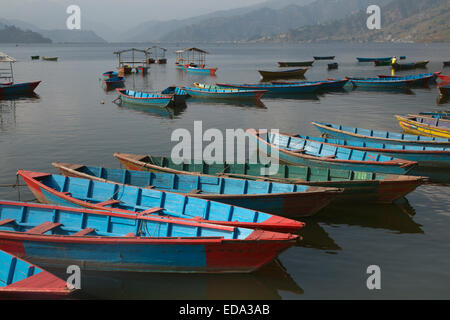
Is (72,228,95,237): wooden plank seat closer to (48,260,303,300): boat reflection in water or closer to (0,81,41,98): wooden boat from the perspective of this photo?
(48,260,303,300): boat reflection in water

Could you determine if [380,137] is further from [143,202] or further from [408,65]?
[408,65]

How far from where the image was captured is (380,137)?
79.6 feet

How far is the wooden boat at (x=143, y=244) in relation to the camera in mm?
11641

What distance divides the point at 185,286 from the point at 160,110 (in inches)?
1216

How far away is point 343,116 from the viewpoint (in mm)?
38688

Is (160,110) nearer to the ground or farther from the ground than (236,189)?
farther from the ground

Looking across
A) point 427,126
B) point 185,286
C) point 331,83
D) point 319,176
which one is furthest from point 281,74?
point 185,286

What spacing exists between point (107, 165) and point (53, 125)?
13.3m

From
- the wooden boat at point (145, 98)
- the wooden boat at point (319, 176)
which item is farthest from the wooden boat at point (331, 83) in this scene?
the wooden boat at point (319, 176)

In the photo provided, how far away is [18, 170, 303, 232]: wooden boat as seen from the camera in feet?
42.9

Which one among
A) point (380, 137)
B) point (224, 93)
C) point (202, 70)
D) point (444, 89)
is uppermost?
point (202, 70)

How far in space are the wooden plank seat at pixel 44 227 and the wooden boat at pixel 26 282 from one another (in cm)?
208

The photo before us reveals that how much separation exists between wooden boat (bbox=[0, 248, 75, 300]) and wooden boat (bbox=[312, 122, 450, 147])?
61.9 ft
